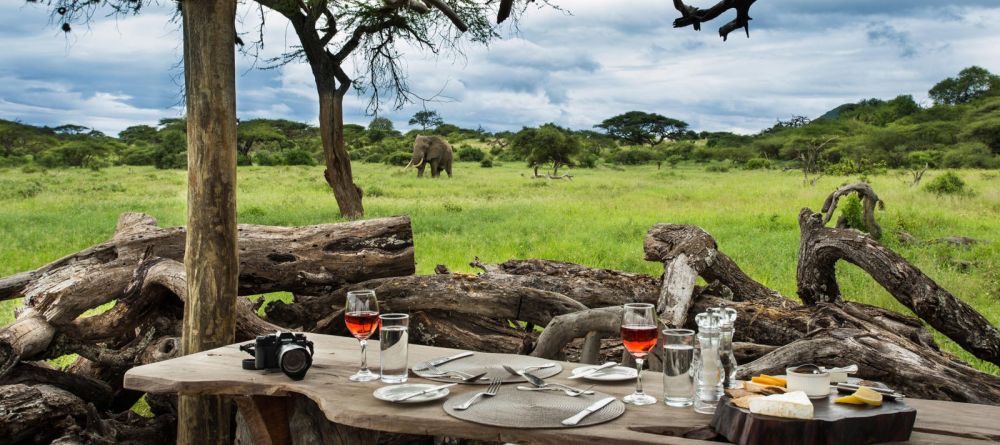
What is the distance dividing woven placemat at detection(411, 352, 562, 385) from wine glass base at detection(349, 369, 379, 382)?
0.14 metres

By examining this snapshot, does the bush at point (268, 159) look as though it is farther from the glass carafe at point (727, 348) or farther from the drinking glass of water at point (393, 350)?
the glass carafe at point (727, 348)

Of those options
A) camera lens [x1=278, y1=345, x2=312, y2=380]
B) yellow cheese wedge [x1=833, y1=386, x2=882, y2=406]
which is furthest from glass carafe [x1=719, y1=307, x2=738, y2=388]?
camera lens [x1=278, y1=345, x2=312, y2=380]

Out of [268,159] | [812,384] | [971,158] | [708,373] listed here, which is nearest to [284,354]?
[708,373]

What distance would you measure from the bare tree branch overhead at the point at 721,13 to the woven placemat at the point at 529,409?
3.33 metres

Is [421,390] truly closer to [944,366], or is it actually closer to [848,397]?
[848,397]

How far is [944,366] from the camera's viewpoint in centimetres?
436

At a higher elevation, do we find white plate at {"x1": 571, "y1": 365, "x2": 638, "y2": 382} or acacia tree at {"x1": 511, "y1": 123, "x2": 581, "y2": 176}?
acacia tree at {"x1": 511, "y1": 123, "x2": 581, "y2": 176}

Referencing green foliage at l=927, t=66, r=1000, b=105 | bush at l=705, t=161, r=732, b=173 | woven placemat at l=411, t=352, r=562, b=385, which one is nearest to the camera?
woven placemat at l=411, t=352, r=562, b=385

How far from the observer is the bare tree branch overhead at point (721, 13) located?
515 cm

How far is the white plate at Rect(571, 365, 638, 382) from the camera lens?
266cm

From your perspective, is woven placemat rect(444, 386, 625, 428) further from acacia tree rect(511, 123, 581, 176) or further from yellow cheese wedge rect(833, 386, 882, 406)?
acacia tree rect(511, 123, 581, 176)

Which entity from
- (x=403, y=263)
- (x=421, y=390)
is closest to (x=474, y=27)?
(x=403, y=263)

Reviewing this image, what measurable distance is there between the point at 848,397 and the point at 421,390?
116 centimetres

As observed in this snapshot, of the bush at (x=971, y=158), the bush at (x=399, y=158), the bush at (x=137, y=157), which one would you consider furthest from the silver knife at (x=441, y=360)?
the bush at (x=399, y=158)
